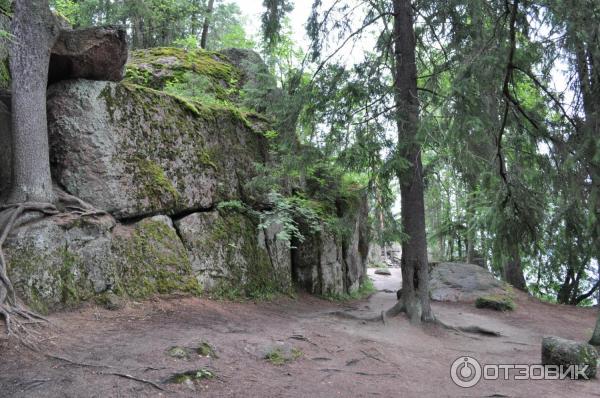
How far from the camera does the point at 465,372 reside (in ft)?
20.4

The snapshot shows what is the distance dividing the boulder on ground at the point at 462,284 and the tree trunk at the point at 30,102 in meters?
11.8

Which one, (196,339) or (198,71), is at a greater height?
(198,71)

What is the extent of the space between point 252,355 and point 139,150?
4595mm

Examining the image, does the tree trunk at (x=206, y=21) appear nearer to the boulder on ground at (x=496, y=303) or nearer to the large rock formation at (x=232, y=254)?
the large rock formation at (x=232, y=254)

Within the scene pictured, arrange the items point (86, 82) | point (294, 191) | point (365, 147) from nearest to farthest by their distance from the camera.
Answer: point (86, 82), point (365, 147), point (294, 191)

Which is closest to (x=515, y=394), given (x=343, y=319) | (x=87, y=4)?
(x=343, y=319)

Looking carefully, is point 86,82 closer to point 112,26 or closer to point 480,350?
point 112,26

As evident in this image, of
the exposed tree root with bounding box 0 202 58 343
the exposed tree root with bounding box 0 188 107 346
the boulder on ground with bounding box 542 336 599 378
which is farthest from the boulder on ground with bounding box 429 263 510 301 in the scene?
the exposed tree root with bounding box 0 202 58 343

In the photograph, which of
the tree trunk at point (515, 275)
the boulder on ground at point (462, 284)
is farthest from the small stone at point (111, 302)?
the tree trunk at point (515, 275)

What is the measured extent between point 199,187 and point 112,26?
3.47 m

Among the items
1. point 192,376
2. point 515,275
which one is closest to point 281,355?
point 192,376

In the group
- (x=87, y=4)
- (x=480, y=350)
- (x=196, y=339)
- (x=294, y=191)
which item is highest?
(x=87, y=4)

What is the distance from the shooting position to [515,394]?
17.3 ft

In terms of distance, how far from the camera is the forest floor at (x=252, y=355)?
4.07 metres
